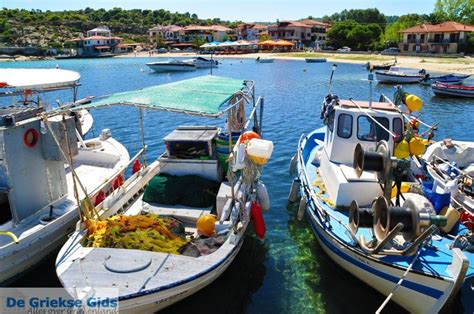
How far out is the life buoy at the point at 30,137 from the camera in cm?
911

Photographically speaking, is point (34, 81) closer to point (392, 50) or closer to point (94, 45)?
point (392, 50)

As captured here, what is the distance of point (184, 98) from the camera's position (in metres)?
10.5

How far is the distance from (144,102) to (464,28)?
85265mm

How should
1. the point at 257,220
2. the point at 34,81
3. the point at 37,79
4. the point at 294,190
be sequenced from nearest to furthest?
the point at 257,220 < the point at 34,81 < the point at 37,79 < the point at 294,190

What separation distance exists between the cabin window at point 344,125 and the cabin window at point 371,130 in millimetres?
257

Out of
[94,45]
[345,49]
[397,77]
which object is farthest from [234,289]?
[94,45]

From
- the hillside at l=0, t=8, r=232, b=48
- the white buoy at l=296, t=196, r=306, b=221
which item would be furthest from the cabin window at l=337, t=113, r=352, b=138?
the hillside at l=0, t=8, r=232, b=48

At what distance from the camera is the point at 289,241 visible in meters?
11.8

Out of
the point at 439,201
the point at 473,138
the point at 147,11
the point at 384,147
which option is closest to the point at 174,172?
the point at 384,147

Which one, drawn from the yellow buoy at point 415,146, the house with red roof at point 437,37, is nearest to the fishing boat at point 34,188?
the yellow buoy at point 415,146

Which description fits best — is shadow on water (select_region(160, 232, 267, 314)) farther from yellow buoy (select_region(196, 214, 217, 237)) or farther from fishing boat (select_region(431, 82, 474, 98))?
fishing boat (select_region(431, 82, 474, 98))

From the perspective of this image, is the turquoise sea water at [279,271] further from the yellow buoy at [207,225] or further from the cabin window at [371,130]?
the cabin window at [371,130]

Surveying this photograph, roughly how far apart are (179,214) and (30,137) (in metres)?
4.10

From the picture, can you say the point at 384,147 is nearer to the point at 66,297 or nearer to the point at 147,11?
the point at 66,297
